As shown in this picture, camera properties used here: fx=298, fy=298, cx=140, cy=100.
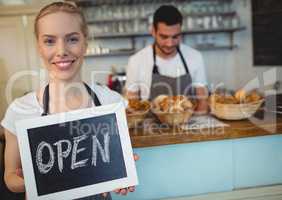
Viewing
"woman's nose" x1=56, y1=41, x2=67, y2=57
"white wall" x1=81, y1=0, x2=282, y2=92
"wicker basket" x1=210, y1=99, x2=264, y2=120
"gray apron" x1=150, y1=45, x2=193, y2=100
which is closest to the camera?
"woman's nose" x1=56, y1=41, x2=67, y2=57

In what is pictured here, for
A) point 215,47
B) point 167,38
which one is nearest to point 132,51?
point 215,47

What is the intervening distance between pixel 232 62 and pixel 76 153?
2.97 meters

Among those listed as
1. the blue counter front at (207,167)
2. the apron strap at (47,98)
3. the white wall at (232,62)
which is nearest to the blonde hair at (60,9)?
the apron strap at (47,98)

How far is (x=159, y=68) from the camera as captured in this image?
2.09 meters

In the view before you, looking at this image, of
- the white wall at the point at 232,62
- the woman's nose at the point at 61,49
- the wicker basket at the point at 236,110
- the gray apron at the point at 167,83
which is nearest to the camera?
the woman's nose at the point at 61,49

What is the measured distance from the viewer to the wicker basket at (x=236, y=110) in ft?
3.93

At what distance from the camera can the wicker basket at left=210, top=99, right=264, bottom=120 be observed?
3.93 feet

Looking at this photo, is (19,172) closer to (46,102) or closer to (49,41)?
(46,102)

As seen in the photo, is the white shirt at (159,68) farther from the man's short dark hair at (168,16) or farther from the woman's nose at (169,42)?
the man's short dark hair at (168,16)

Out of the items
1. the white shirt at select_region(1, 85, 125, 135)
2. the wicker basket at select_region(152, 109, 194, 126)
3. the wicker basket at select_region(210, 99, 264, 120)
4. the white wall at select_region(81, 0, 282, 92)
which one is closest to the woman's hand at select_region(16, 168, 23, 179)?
the white shirt at select_region(1, 85, 125, 135)

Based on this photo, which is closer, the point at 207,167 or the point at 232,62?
the point at 207,167

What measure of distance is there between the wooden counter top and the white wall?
2.10 meters

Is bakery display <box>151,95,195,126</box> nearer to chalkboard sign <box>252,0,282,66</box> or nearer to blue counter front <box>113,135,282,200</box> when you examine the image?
blue counter front <box>113,135,282,200</box>

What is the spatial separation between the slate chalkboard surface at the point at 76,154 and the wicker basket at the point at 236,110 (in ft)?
1.89
